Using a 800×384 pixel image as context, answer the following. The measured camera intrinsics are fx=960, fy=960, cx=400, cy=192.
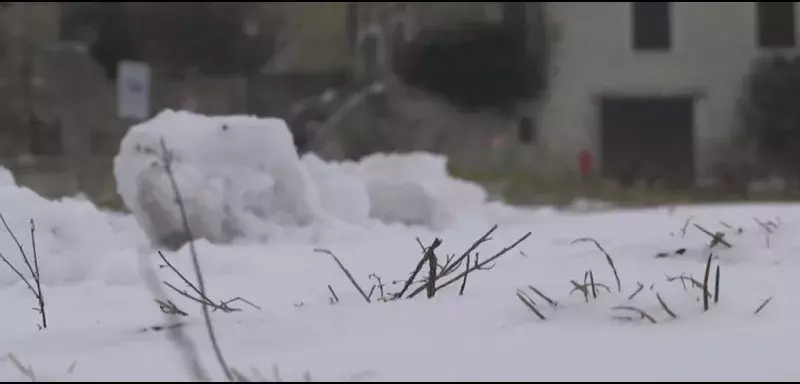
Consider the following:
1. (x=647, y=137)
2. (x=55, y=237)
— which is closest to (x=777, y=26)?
(x=647, y=137)

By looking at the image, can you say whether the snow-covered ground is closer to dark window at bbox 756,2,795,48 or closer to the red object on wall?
the red object on wall

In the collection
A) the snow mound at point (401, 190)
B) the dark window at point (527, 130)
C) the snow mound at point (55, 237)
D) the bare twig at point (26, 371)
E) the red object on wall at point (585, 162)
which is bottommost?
the red object on wall at point (585, 162)

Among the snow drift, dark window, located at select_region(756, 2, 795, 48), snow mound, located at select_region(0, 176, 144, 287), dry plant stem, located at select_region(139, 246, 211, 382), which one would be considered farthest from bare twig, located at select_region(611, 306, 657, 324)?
dark window, located at select_region(756, 2, 795, 48)

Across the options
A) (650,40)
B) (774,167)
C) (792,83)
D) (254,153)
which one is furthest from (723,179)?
(254,153)

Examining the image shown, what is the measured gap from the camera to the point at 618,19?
1625 centimetres

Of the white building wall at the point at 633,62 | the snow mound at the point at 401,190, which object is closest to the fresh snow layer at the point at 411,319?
the snow mound at the point at 401,190

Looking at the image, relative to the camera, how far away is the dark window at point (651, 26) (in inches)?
642

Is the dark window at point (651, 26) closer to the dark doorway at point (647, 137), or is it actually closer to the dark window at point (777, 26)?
the dark doorway at point (647, 137)

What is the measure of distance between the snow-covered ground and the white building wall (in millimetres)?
12218

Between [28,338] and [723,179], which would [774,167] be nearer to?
[723,179]

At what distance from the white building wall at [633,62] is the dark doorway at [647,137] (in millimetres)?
167

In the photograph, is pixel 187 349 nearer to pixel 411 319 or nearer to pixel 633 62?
pixel 411 319

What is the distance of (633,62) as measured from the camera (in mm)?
16250

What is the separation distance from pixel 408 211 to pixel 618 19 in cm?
1137
